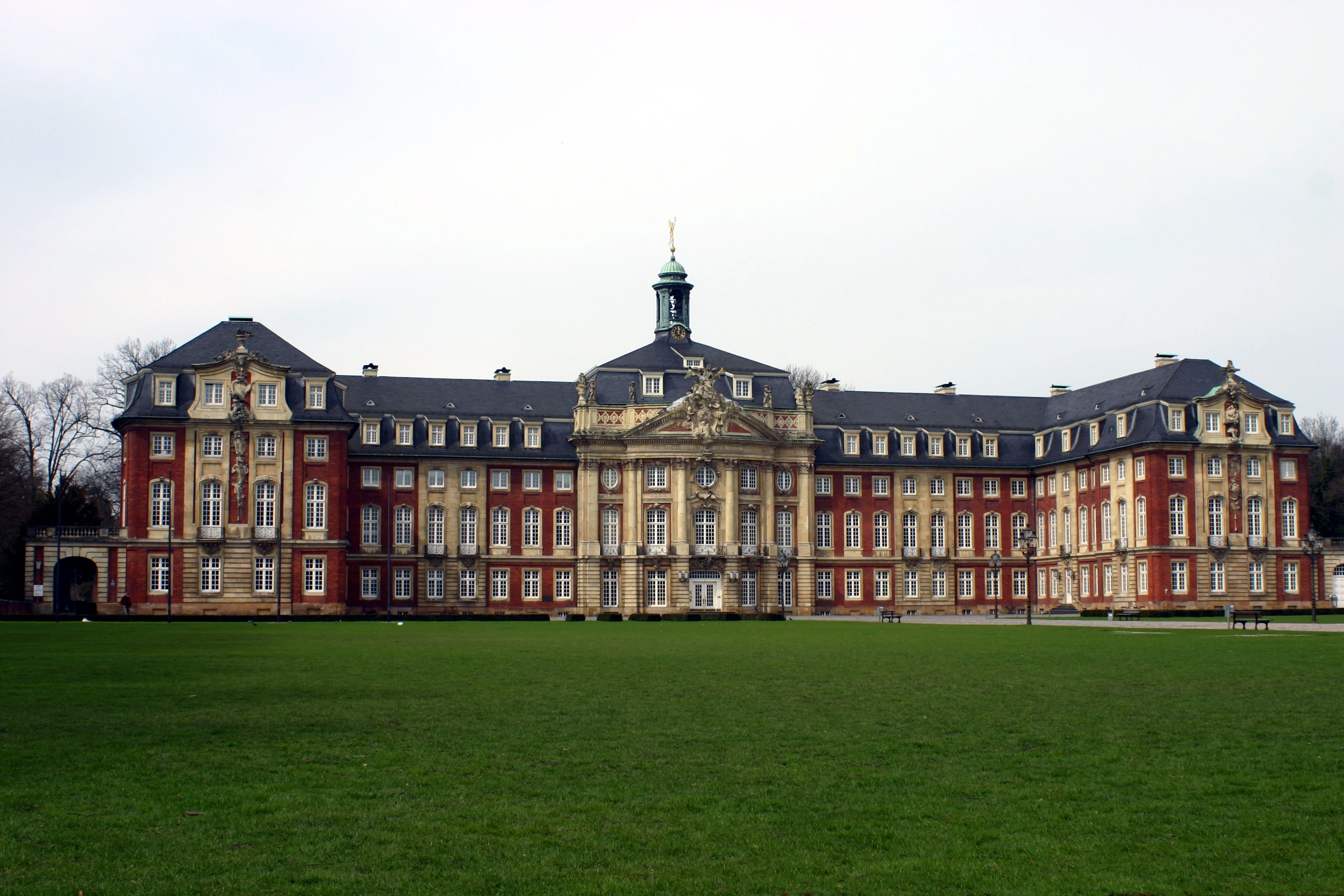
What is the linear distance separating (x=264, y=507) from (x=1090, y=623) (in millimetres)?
43698

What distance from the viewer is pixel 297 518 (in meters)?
77.6

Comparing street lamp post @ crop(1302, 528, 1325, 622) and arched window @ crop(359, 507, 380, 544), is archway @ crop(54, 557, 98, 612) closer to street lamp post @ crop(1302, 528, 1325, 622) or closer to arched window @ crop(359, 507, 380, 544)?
arched window @ crop(359, 507, 380, 544)

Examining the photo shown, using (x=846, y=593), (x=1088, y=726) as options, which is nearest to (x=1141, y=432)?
(x=846, y=593)

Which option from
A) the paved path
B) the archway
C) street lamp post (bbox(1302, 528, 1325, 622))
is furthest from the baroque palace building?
street lamp post (bbox(1302, 528, 1325, 622))

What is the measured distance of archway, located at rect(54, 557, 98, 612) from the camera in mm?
73875

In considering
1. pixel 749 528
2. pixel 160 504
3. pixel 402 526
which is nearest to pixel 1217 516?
pixel 749 528

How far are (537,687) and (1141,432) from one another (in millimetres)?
64770

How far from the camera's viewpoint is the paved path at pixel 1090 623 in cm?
5334

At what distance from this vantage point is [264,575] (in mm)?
76875

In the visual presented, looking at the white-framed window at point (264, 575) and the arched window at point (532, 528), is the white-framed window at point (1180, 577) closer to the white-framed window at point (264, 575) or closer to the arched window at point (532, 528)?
the arched window at point (532, 528)

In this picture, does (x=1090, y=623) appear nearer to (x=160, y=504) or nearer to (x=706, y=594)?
(x=706, y=594)

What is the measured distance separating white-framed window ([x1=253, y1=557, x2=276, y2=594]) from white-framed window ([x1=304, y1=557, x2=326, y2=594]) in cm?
186

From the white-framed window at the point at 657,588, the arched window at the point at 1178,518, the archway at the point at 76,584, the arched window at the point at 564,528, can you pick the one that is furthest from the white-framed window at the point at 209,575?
the arched window at the point at 1178,518

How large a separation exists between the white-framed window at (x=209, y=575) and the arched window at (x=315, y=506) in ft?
17.2
